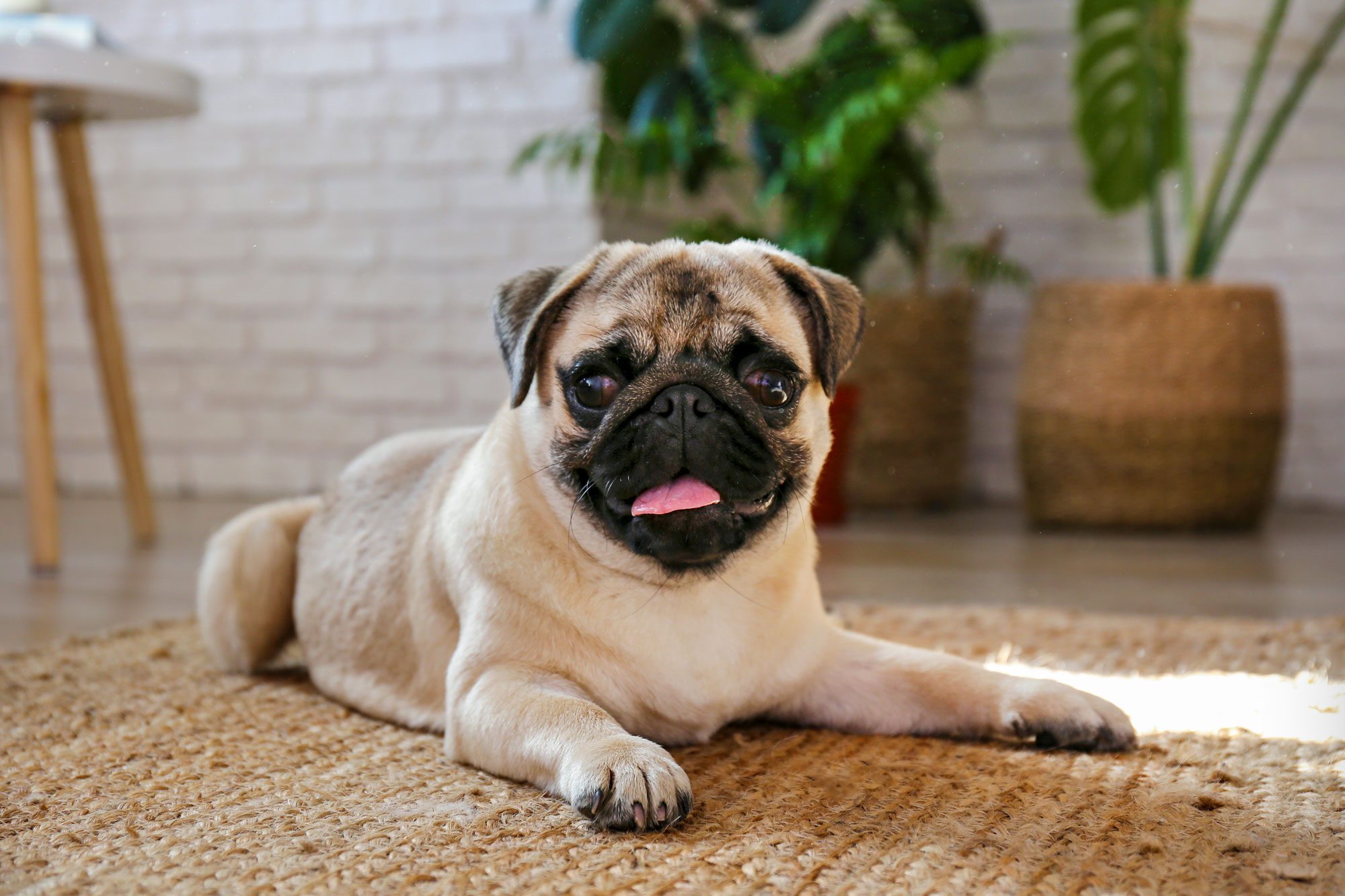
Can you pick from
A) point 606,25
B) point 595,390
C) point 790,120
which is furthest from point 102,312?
point 595,390

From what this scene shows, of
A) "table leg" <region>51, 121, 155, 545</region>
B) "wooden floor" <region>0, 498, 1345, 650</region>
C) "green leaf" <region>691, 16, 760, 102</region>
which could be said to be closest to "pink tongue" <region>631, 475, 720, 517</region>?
"wooden floor" <region>0, 498, 1345, 650</region>

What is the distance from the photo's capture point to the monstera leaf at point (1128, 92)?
3.49 meters

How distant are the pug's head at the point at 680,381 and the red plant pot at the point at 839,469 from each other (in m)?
1.70

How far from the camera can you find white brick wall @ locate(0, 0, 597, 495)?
3.55 m

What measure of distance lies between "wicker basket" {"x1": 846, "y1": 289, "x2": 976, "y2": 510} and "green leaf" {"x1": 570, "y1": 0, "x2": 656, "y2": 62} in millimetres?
1010

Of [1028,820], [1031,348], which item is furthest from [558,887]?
[1031,348]

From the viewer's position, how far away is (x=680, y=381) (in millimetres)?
1180

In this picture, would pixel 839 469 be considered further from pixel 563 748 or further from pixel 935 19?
pixel 563 748

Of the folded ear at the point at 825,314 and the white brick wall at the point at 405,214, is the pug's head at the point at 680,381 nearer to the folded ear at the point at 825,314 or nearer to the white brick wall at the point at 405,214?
the folded ear at the point at 825,314

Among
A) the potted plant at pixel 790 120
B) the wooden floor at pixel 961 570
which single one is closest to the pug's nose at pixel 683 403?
the wooden floor at pixel 961 570

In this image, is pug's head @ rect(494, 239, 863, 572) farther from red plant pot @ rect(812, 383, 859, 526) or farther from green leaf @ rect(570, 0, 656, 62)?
green leaf @ rect(570, 0, 656, 62)

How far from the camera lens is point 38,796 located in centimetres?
116

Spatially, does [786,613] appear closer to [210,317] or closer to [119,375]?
[119,375]

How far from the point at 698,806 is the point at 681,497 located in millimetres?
278
